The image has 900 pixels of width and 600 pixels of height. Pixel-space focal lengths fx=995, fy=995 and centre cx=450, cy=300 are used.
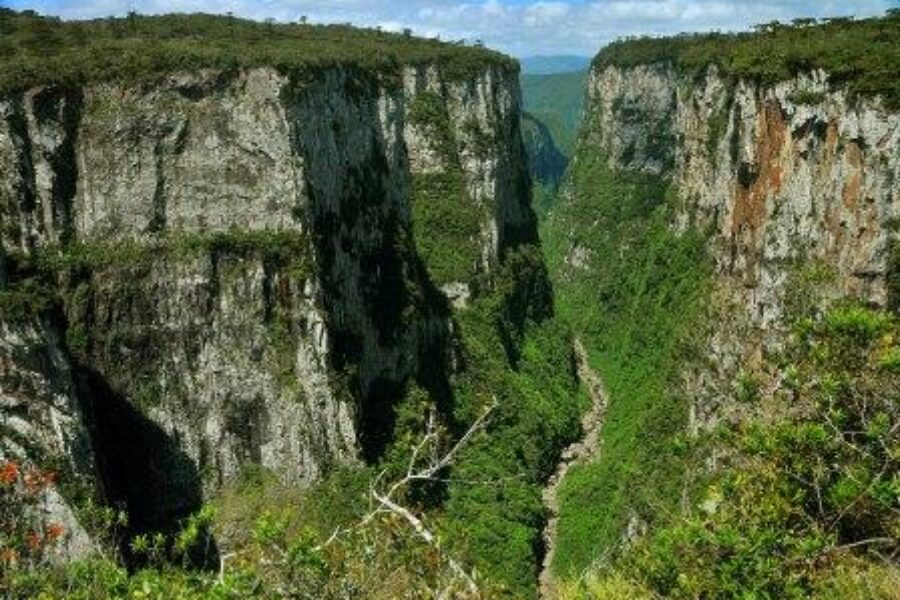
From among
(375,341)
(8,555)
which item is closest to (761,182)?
(375,341)

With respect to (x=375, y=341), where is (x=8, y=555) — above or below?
above

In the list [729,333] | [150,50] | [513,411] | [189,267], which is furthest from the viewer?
[513,411]

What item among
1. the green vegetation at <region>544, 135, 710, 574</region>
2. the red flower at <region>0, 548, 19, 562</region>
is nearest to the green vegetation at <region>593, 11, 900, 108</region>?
the green vegetation at <region>544, 135, 710, 574</region>

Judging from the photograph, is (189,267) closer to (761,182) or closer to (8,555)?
(761,182)

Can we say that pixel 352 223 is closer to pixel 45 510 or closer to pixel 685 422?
pixel 685 422

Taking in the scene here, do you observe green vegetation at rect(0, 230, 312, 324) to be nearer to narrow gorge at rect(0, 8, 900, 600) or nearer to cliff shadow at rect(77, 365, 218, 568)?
narrow gorge at rect(0, 8, 900, 600)

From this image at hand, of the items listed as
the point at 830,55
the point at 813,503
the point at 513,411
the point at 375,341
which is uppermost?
the point at 830,55

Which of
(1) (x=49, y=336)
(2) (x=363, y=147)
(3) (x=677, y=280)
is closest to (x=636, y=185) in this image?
(3) (x=677, y=280)

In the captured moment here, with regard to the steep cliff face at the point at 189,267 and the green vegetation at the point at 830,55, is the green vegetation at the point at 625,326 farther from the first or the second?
the steep cliff face at the point at 189,267
